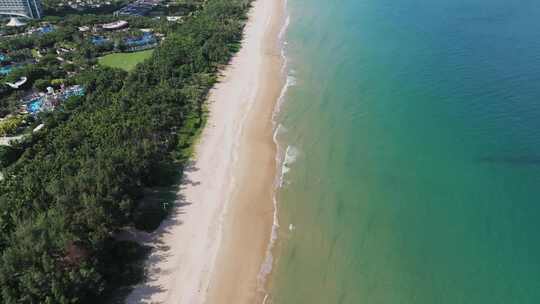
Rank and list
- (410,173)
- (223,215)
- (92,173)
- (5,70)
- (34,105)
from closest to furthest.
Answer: (92,173)
(223,215)
(410,173)
(34,105)
(5,70)

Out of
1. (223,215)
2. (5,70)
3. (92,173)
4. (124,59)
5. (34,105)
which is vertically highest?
(92,173)

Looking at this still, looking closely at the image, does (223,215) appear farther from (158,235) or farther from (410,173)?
(410,173)

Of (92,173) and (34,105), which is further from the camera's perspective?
(34,105)

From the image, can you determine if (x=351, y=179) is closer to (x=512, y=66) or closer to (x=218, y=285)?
(x=218, y=285)

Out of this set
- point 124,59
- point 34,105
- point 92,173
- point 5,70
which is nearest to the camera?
point 92,173

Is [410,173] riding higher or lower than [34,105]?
lower

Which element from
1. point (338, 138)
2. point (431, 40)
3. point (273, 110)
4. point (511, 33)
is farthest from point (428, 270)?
point (511, 33)

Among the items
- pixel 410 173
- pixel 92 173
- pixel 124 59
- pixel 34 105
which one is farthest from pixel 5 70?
pixel 410 173
